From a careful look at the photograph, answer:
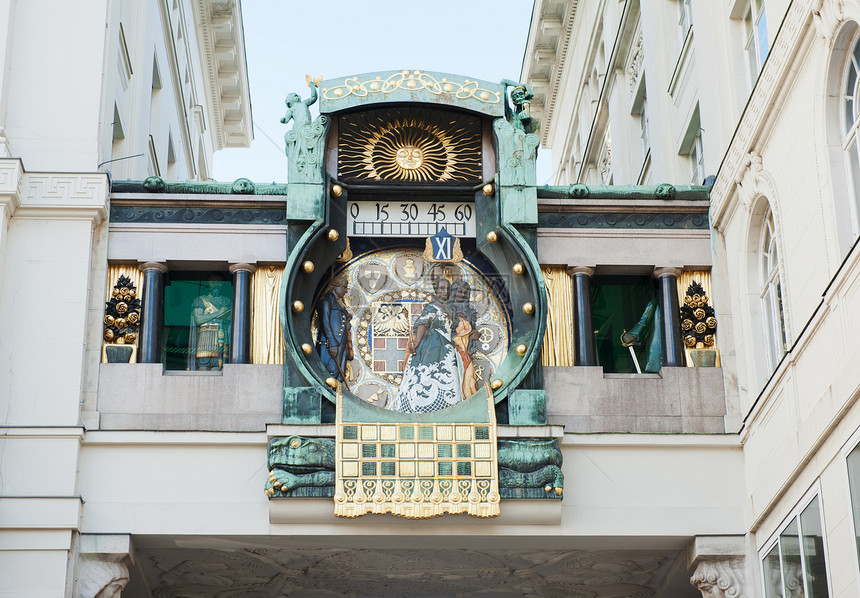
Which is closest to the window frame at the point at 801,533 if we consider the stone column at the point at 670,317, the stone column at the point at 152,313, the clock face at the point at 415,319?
the stone column at the point at 670,317

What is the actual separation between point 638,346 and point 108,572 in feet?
23.3

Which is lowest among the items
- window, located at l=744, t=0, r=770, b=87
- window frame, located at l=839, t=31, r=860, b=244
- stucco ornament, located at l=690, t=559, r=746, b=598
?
stucco ornament, located at l=690, t=559, r=746, b=598

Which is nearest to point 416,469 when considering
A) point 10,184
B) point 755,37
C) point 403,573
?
point 403,573

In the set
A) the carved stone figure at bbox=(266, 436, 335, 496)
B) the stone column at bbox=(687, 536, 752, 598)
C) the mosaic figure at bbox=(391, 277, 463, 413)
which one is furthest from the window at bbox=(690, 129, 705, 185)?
the carved stone figure at bbox=(266, 436, 335, 496)

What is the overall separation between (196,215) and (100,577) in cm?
463

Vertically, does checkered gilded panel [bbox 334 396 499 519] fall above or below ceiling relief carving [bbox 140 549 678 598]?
above

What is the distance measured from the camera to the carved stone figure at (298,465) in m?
17.8

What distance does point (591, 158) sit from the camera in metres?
35.9

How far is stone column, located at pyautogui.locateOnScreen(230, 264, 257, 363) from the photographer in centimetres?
1892

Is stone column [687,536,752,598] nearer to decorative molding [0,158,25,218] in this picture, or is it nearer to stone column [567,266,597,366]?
stone column [567,266,597,366]

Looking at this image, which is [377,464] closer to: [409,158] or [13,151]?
[409,158]

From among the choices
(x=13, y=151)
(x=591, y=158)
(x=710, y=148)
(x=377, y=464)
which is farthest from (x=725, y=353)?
(x=591, y=158)

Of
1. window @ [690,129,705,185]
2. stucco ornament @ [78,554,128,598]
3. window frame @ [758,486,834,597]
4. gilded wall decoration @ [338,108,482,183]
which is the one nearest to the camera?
window frame @ [758,486,834,597]

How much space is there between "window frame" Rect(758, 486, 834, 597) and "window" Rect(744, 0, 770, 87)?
19.2 feet
